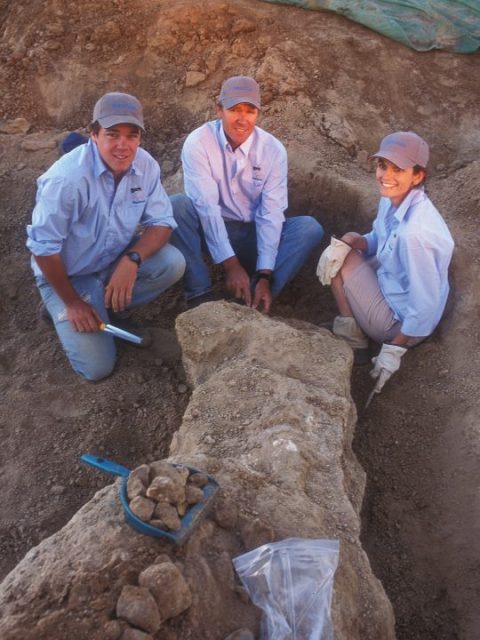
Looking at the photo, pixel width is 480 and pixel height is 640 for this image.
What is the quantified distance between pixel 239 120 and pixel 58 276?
1.35 meters

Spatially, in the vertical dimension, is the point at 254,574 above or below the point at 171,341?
above

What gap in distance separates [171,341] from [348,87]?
2.64 m

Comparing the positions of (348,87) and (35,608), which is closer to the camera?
(35,608)

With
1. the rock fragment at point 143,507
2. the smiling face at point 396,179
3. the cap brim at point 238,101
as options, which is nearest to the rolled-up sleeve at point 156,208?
the cap brim at point 238,101

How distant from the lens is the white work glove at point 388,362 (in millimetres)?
3188

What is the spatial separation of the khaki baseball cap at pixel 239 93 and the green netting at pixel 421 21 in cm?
213

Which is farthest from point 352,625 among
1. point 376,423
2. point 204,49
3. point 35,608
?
point 204,49

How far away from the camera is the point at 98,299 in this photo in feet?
11.4

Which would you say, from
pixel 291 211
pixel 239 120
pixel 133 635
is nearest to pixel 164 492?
pixel 133 635

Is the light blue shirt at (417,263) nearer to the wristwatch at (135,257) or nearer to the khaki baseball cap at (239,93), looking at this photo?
the khaki baseball cap at (239,93)

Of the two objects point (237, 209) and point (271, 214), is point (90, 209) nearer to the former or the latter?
point (237, 209)

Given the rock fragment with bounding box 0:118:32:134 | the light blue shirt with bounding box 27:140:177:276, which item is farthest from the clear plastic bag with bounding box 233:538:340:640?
the rock fragment with bounding box 0:118:32:134

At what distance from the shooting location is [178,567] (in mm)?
1758

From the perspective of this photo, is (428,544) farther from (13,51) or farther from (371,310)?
(13,51)
